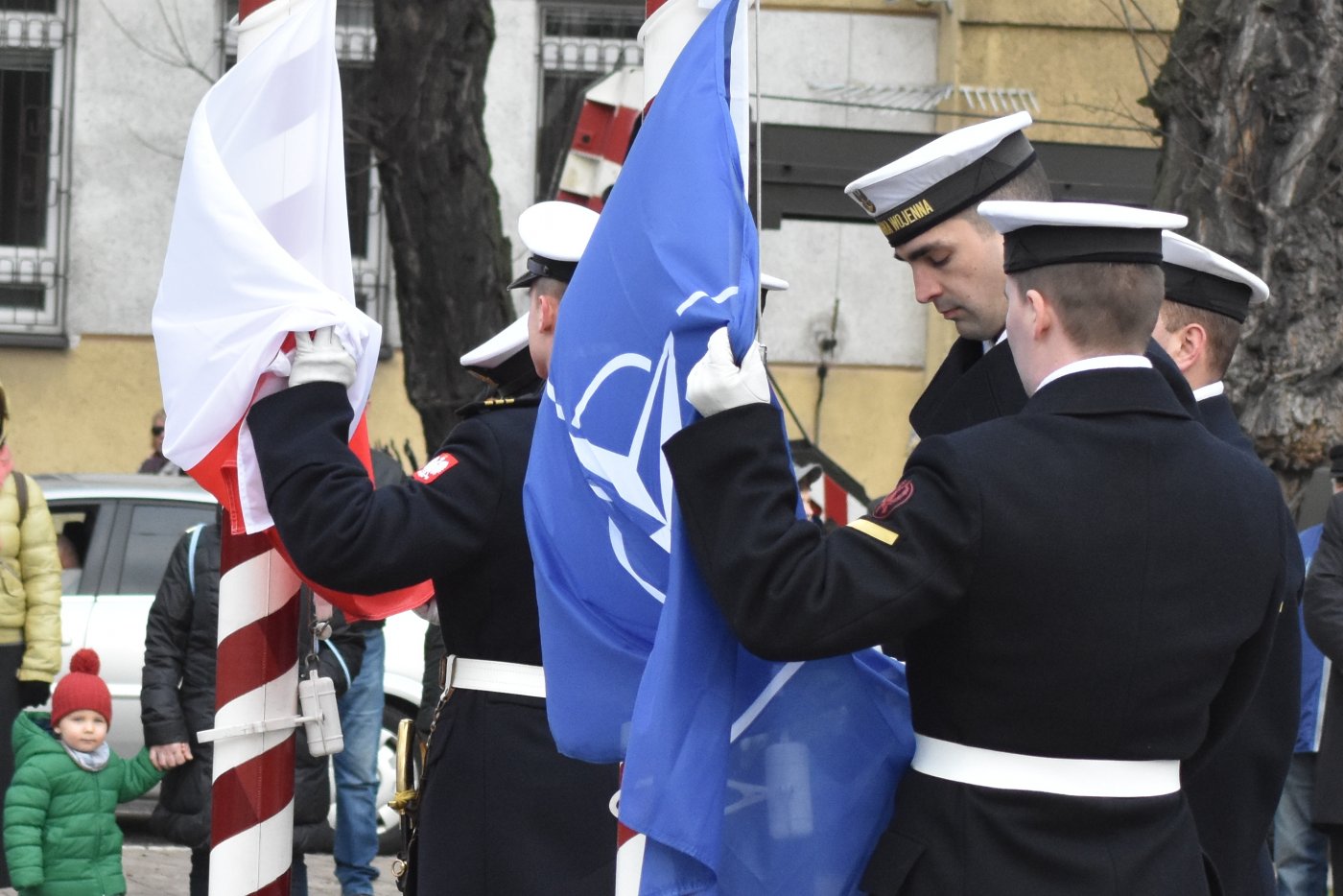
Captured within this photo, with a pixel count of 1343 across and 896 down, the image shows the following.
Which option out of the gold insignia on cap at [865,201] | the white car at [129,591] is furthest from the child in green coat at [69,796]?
the gold insignia on cap at [865,201]

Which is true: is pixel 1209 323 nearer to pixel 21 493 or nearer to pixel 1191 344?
pixel 1191 344

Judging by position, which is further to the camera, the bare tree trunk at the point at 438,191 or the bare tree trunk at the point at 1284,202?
the bare tree trunk at the point at 438,191

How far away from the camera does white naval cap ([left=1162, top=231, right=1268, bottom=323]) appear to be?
3990 mm

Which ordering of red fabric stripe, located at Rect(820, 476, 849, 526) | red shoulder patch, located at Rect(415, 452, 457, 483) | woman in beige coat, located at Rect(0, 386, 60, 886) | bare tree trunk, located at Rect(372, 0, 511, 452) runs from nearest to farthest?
red shoulder patch, located at Rect(415, 452, 457, 483), woman in beige coat, located at Rect(0, 386, 60, 886), bare tree trunk, located at Rect(372, 0, 511, 452), red fabric stripe, located at Rect(820, 476, 849, 526)

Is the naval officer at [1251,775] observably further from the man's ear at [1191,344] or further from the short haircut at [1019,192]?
the short haircut at [1019,192]

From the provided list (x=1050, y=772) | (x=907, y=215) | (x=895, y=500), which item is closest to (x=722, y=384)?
(x=895, y=500)

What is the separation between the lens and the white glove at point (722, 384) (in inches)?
106

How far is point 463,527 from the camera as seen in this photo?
3.72 metres

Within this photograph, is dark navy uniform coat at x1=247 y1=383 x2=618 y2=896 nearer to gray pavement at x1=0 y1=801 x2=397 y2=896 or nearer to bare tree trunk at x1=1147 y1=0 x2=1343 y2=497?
bare tree trunk at x1=1147 y1=0 x2=1343 y2=497

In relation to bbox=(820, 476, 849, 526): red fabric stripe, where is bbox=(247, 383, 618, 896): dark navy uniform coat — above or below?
above

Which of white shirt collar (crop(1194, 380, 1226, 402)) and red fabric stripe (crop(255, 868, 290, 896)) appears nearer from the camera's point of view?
white shirt collar (crop(1194, 380, 1226, 402))

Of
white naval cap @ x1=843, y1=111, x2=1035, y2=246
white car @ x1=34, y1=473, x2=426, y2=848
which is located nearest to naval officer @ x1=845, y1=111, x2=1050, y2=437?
white naval cap @ x1=843, y1=111, x2=1035, y2=246

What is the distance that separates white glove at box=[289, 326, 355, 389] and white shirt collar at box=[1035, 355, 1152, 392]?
140cm

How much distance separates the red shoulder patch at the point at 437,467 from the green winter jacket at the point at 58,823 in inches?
122
